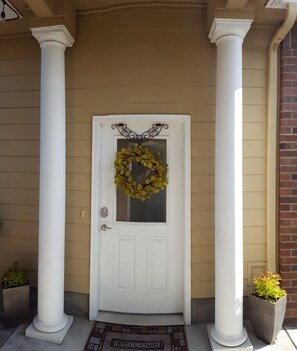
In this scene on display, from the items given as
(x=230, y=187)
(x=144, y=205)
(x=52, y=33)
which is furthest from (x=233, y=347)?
(x=52, y=33)

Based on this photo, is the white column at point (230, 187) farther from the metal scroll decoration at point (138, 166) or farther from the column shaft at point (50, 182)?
the column shaft at point (50, 182)

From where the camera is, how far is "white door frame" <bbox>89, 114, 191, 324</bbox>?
266 cm

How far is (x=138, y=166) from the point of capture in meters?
2.74

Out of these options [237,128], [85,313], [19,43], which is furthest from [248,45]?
[85,313]

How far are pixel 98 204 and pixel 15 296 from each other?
115 centimetres

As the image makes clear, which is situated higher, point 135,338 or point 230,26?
point 230,26

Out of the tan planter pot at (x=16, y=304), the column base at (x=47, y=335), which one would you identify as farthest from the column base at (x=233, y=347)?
the tan planter pot at (x=16, y=304)

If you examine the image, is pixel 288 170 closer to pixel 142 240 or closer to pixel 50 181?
pixel 142 240

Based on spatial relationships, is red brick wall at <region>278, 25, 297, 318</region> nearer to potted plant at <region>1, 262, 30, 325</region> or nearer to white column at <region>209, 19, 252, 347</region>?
white column at <region>209, 19, 252, 347</region>

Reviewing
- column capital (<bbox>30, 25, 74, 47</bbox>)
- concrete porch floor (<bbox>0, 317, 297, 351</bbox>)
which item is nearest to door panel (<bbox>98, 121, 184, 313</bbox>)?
concrete porch floor (<bbox>0, 317, 297, 351</bbox>)

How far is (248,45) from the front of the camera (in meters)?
2.70

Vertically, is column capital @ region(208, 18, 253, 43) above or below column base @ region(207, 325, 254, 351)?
above

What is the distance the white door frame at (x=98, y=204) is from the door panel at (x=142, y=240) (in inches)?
2.6

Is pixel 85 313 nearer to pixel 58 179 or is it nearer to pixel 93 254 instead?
pixel 93 254
